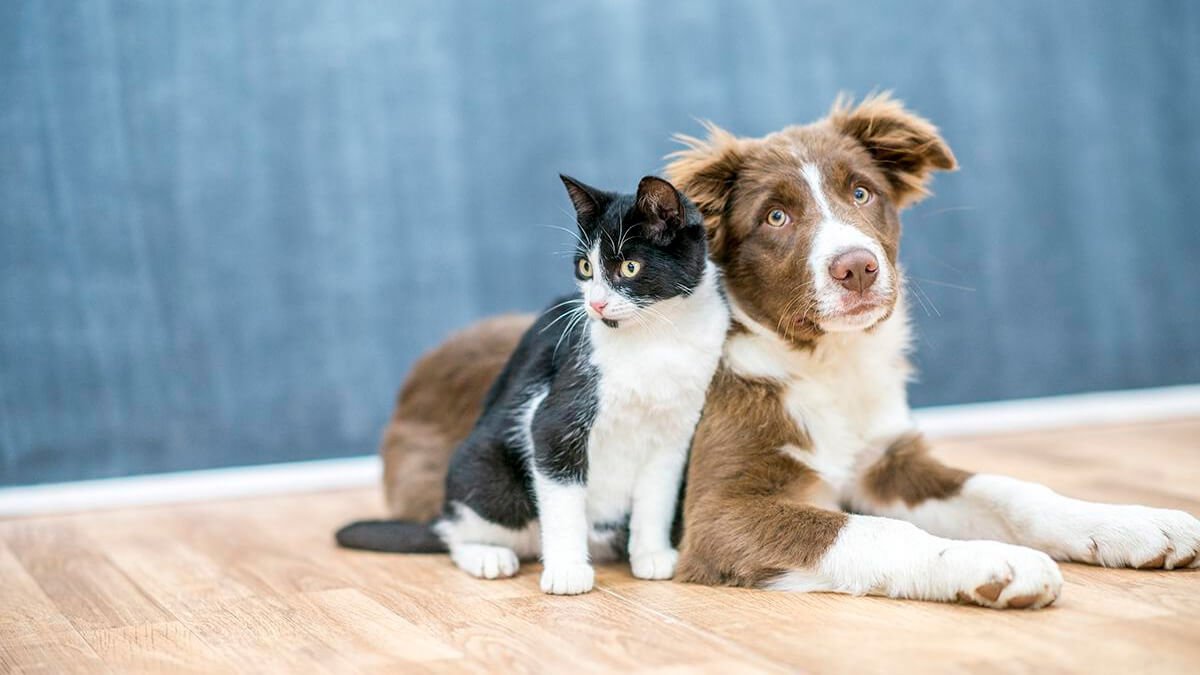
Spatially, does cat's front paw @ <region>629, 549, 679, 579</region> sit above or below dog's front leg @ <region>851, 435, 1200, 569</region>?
below

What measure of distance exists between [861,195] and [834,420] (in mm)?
390

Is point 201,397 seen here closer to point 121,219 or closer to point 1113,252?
point 121,219

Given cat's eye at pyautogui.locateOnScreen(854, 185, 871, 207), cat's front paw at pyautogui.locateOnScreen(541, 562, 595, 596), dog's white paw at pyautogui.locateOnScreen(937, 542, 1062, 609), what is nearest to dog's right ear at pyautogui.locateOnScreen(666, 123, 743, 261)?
cat's eye at pyautogui.locateOnScreen(854, 185, 871, 207)

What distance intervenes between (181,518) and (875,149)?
5.91 feet

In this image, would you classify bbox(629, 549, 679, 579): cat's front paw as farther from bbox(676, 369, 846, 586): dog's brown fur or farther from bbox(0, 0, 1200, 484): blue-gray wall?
bbox(0, 0, 1200, 484): blue-gray wall

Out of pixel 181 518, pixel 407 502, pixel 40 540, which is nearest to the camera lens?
pixel 407 502

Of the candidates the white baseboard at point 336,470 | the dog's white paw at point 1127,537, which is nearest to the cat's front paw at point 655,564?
the dog's white paw at point 1127,537

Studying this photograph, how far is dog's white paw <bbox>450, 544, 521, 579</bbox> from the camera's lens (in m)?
2.17

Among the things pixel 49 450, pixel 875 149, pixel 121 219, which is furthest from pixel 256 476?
pixel 875 149

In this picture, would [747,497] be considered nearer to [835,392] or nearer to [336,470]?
[835,392]

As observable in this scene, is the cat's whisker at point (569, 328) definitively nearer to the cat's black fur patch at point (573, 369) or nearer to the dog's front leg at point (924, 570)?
the cat's black fur patch at point (573, 369)

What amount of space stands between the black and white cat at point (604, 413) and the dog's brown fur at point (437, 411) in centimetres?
30

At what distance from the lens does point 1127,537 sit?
1.95 meters

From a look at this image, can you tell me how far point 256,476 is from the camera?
10.7 ft
